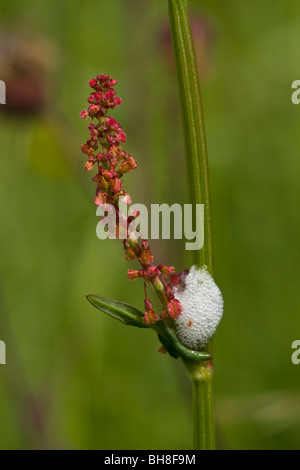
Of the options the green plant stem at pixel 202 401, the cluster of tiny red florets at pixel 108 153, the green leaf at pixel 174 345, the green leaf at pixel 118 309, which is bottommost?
the green plant stem at pixel 202 401

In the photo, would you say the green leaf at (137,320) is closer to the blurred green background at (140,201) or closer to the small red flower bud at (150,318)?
the small red flower bud at (150,318)

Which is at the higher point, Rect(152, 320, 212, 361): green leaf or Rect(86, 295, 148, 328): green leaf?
Rect(86, 295, 148, 328): green leaf

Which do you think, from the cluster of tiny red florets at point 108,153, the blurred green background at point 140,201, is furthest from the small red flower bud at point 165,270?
the blurred green background at point 140,201

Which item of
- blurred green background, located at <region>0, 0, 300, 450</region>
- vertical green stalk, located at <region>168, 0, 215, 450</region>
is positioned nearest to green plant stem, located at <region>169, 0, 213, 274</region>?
vertical green stalk, located at <region>168, 0, 215, 450</region>

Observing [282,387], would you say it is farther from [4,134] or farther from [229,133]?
[4,134]

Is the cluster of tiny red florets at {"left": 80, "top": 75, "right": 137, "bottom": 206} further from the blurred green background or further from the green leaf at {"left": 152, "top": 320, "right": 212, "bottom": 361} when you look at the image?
the blurred green background

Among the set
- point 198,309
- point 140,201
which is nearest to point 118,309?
point 198,309
